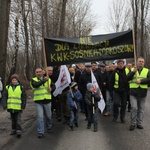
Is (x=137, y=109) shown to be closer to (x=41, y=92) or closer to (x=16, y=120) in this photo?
(x=41, y=92)

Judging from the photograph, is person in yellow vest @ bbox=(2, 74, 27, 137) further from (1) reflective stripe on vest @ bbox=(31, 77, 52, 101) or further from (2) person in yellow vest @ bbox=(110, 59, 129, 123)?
(2) person in yellow vest @ bbox=(110, 59, 129, 123)

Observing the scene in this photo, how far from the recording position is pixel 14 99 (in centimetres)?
830

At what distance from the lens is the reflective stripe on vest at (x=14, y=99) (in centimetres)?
826

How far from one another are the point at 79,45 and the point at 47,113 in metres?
2.10

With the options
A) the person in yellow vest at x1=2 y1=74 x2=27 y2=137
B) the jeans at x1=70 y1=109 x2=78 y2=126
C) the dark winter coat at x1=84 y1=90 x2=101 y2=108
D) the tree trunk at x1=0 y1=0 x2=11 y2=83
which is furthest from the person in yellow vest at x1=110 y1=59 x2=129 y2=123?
the tree trunk at x1=0 y1=0 x2=11 y2=83

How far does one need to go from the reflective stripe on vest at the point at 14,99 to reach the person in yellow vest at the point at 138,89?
2985 mm

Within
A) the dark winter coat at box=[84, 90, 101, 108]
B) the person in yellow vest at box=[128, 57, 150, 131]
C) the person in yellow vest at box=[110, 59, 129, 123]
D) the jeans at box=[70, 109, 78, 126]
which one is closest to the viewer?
the person in yellow vest at box=[128, 57, 150, 131]

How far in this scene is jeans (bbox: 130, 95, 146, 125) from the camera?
870cm

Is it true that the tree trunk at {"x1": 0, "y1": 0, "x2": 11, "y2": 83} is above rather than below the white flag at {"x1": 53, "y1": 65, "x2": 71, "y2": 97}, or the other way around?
above

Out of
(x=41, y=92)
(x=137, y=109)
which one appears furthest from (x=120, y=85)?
(x=41, y=92)

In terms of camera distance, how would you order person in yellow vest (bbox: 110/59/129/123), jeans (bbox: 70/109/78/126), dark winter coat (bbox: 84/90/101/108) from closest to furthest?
dark winter coat (bbox: 84/90/101/108) → jeans (bbox: 70/109/78/126) → person in yellow vest (bbox: 110/59/129/123)

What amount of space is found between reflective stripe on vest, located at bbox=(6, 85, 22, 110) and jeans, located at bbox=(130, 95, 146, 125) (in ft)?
9.78

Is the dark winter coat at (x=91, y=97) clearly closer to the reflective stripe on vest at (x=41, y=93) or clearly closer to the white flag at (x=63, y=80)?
the white flag at (x=63, y=80)

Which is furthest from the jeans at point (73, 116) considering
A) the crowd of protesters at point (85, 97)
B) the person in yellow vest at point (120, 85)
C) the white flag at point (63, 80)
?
the person in yellow vest at point (120, 85)
